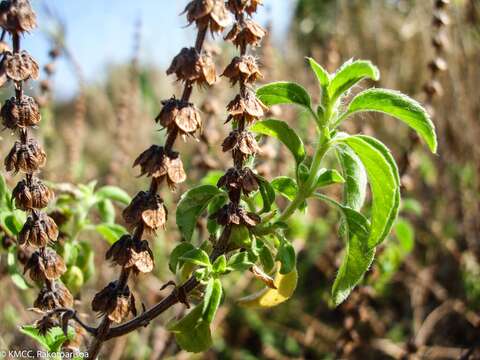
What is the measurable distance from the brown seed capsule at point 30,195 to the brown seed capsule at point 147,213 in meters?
0.15

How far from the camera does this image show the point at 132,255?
96 cm

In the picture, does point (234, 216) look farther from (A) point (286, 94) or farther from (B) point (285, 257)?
(A) point (286, 94)

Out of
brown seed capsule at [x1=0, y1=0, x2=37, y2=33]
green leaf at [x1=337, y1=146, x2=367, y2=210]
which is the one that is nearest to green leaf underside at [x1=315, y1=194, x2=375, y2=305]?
green leaf at [x1=337, y1=146, x2=367, y2=210]

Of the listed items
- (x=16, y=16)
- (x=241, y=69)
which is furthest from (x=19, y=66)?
(x=241, y=69)

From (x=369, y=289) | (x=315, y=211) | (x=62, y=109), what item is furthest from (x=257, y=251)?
(x=62, y=109)

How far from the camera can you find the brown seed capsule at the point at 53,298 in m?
1.08

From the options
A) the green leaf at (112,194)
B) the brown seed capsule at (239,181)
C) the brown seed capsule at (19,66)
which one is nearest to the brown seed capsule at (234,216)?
the brown seed capsule at (239,181)

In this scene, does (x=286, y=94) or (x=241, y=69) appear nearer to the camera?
(x=241, y=69)

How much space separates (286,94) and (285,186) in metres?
0.19

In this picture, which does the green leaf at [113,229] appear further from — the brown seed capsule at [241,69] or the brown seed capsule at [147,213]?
the brown seed capsule at [241,69]

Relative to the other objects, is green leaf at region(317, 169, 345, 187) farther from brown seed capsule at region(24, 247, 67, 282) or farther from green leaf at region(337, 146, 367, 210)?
brown seed capsule at region(24, 247, 67, 282)

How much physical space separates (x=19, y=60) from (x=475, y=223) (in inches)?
95.8

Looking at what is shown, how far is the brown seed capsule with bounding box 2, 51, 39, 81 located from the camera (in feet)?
2.88

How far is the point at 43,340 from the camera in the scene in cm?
106
